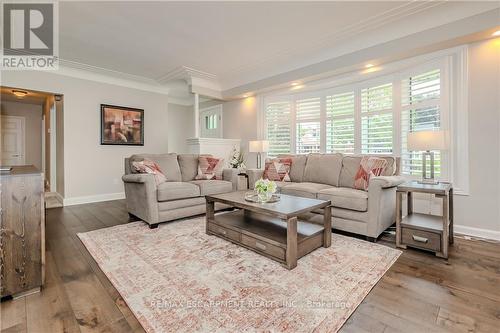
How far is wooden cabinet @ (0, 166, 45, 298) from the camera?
63.5 inches

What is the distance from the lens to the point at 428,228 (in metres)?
2.41

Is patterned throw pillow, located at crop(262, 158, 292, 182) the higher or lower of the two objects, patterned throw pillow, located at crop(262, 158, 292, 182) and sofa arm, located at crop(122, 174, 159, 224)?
the higher

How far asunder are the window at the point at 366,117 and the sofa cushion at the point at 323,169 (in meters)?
0.62

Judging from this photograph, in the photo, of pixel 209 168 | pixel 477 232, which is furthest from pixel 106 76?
pixel 477 232

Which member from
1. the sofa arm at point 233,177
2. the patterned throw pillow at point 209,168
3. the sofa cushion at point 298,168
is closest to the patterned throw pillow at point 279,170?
the sofa cushion at point 298,168

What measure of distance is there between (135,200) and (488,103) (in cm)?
464

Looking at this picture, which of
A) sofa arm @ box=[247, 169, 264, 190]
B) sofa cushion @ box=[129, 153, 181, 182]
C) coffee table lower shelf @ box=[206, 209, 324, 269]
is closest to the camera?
coffee table lower shelf @ box=[206, 209, 324, 269]

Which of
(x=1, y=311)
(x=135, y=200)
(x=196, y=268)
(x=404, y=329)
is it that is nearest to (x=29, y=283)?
(x=1, y=311)

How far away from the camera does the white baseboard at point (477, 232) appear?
278cm

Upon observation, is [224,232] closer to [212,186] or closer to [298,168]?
[212,186]

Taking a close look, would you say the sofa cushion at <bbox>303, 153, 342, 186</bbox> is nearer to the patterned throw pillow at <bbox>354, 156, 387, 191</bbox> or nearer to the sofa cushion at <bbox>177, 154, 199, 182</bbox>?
the patterned throw pillow at <bbox>354, 156, 387, 191</bbox>

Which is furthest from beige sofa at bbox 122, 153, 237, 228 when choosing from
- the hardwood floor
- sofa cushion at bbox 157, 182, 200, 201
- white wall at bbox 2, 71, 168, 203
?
white wall at bbox 2, 71, 168, 203

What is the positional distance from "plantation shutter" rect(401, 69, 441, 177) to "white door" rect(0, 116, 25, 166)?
9.15m

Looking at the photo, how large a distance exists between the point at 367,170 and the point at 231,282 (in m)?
2.32
